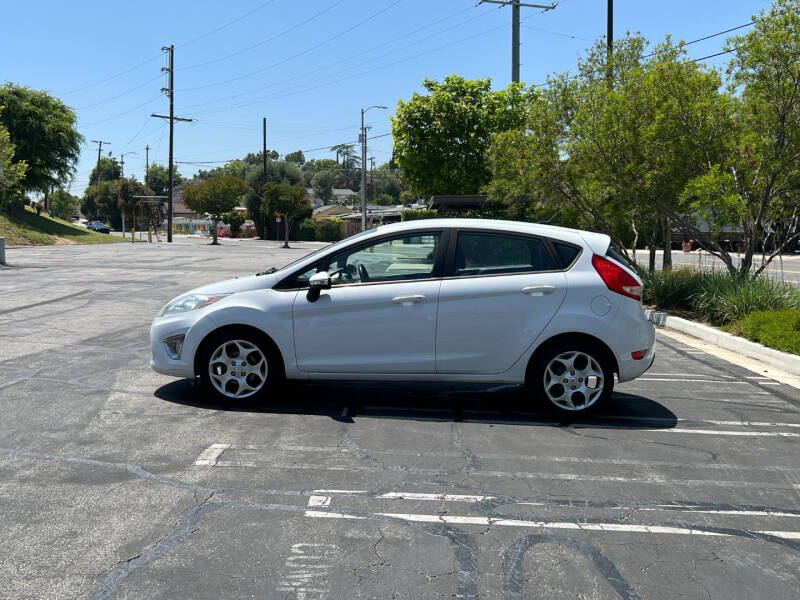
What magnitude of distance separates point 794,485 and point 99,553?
169 inches

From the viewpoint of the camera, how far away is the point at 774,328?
1059 centimetres

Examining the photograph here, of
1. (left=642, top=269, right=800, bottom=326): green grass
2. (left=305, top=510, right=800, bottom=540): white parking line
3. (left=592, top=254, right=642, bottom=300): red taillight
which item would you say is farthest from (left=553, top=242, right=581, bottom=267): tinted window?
(left=642, top=269, right=800, bottom=326): green grass

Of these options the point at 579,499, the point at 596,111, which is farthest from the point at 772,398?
the point at 596,111

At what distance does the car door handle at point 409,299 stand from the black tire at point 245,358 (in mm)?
1184

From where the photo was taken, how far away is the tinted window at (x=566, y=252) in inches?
269

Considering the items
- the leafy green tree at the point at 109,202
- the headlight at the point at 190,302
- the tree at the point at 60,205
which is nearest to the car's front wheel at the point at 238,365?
the headlight at the point at 190,302

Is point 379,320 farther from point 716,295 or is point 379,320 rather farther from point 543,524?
point 716,295

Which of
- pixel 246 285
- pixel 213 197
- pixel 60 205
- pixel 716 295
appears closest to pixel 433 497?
pixel 246 285

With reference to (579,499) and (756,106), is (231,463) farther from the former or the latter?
(756,106)

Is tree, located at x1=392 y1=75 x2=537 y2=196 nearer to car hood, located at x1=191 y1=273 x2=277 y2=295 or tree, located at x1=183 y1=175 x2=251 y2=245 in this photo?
car hood, located at x1=191 y1=273 x2=277 y2=295

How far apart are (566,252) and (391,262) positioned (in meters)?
1.54

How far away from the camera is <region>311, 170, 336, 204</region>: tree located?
5433 inches

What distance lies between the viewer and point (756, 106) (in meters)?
12.9

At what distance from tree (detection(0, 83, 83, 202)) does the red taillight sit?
59.0 metres
